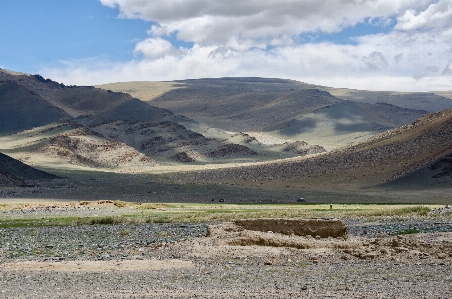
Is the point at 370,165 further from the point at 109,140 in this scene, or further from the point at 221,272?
the point at 221,272

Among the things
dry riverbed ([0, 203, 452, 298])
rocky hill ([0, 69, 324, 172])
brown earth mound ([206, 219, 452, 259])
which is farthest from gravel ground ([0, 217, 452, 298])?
rocky hill ([0, 69, 324, 172])

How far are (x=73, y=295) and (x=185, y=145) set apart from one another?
4999 inches

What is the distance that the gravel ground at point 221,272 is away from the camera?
52.2ft

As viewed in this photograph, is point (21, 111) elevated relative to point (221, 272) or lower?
elevated

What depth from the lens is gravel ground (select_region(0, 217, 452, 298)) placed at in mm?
15914

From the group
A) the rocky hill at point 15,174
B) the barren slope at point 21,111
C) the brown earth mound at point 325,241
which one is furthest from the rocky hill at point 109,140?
the brown earth mound at point 325,241

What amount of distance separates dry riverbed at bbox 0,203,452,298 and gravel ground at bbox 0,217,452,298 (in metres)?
0.03

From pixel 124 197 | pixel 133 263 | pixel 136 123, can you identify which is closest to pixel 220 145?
pixel 136 123

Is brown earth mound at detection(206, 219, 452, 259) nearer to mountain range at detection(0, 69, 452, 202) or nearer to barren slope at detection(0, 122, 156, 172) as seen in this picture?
mountain range at detection(0, 69, 452, 202)

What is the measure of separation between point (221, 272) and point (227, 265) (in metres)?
1.18

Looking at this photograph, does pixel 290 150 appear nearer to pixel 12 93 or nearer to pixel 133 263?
pixel 12 93

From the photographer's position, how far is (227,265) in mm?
20203

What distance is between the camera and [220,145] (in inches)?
5758

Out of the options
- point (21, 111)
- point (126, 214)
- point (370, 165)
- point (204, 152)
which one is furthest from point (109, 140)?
point (126, 214)
